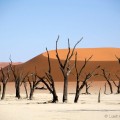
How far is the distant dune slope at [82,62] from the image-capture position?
77.6 meters

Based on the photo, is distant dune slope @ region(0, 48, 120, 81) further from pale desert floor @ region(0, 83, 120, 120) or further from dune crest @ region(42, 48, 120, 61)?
pale desert floor @ region(0, 83, 120, 120)

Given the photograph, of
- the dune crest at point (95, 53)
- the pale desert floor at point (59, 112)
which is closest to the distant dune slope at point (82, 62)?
the dune crest at point (95, 53)

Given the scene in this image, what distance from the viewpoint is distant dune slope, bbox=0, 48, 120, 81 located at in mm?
77606

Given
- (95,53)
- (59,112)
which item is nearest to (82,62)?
(95,53)

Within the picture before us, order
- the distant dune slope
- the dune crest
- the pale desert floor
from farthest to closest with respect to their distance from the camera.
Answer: the dune crest < the distant dune slope < the pale desert floor

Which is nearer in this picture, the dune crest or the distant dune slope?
the distant dune slope

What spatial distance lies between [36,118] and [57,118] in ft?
2.21

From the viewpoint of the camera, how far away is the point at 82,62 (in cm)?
8744

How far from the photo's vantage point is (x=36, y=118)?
11.7 metres

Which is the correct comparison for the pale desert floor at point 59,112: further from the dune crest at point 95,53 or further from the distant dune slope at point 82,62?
the dune crest at point 95,53

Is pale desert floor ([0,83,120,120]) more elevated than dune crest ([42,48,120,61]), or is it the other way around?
dune crest ([42,48,120,61])

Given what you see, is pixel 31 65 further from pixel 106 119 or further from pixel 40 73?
pixel 106 119

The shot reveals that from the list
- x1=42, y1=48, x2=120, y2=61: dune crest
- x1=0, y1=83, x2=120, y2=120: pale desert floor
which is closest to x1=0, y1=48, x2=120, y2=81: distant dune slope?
x1=42, y1=48, x2=120, y2=61: dune crest

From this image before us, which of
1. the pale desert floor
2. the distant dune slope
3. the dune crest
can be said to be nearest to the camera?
the pale desert floor
